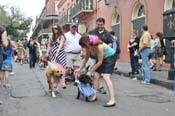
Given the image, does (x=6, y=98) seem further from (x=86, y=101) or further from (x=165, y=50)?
(x=165, y=50)

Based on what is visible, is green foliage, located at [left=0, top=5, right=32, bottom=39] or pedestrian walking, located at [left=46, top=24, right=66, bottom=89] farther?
green foliage, located at [left=0, top=5, right=32, bottom=39]

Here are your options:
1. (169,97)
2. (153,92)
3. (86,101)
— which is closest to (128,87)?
(153,92)

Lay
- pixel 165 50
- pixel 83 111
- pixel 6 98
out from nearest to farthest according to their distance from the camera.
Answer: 1. pixel 83 111
2. pixel 6 98
3. pixel 165 50

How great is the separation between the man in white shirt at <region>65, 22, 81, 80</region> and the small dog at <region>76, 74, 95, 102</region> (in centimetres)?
248

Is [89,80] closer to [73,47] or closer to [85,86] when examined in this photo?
[85,86]

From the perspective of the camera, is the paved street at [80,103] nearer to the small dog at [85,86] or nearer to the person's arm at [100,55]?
the small dog at [85,86]

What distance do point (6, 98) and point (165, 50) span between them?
355 inches

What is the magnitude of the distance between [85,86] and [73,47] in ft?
8.73

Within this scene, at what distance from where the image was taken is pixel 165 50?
17.4 m

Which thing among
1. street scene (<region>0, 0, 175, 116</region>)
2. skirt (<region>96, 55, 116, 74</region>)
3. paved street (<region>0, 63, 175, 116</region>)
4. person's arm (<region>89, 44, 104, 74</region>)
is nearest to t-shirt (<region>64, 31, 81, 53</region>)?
street scene (<region>0, 0, 175, 116</region>)

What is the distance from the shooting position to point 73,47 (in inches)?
465

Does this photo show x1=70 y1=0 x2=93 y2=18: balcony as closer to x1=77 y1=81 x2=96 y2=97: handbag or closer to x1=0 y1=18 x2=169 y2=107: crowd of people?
x1=0 y1=18 x2=169 y2=107: crowd of people

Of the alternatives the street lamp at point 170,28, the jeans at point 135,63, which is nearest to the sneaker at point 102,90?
the street lamp at point 170,28

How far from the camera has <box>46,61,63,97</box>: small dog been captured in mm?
9805
